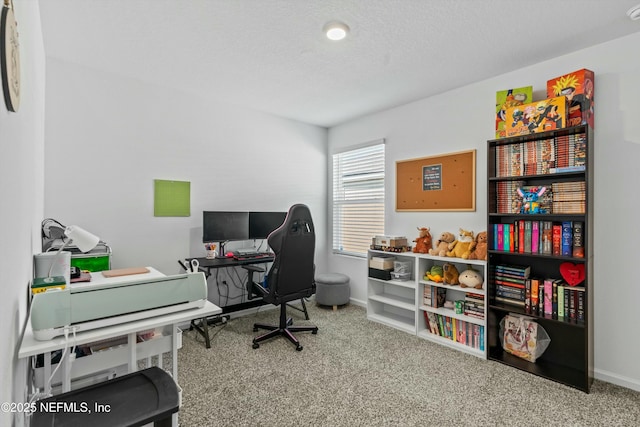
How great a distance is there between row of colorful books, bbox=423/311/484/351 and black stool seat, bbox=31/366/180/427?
255 centimetres

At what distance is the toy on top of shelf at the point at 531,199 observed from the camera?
8.13 ft

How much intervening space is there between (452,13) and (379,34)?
479mm

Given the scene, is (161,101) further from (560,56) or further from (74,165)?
(560,56)

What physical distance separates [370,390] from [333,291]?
1783 millimetres

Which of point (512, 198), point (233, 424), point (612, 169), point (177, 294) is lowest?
point (233, 424)

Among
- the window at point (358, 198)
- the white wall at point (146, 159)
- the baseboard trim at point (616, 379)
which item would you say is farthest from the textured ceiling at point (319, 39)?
the baseboard trim at point (616, 379)

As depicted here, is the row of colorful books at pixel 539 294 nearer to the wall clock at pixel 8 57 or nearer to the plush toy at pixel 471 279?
the plush toy at pixel 471 279

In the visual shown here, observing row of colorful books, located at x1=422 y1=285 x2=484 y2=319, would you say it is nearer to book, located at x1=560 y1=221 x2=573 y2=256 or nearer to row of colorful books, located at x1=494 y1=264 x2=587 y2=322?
row of colorful books, located at x1=494 y1=264 x2=587 y2=322

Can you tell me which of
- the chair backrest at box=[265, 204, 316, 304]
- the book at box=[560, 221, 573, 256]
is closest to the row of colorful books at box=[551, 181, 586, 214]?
the book at box=[560, 221, 573, 256]

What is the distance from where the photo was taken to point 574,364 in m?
2.50

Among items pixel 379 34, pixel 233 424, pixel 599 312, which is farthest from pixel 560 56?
pixel 233 424

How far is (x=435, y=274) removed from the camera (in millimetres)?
3145

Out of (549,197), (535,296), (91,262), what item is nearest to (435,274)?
(535,296)

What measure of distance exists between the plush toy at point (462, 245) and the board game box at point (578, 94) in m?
1.19
